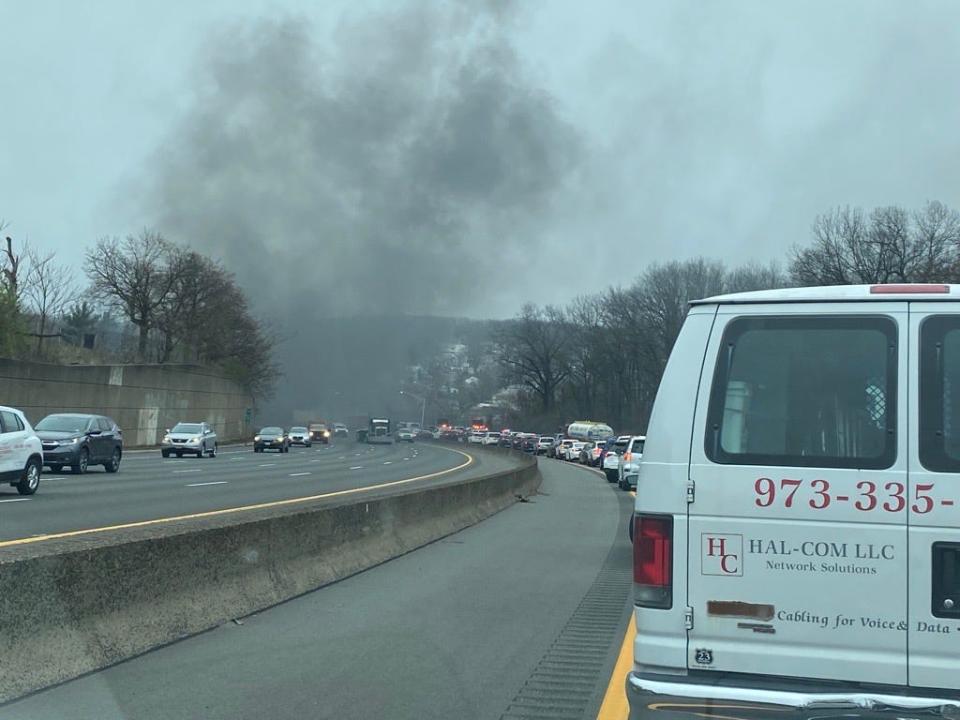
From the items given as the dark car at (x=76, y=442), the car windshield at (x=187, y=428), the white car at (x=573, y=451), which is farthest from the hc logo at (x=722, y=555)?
the white car at (x=573, y=451)

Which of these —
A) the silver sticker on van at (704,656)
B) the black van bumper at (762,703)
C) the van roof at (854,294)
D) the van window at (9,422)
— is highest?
the van roof at (854,294)

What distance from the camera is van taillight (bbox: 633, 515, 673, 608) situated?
4594 millimetres

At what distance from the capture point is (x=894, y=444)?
4.36 metres

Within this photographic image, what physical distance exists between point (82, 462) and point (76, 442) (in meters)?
0.71

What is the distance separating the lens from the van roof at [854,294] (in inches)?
177

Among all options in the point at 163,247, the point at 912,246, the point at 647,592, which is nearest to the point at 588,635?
the point at 647,592

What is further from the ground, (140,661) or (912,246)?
(912,246)

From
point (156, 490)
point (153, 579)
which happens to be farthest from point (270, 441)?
point (153, 579)

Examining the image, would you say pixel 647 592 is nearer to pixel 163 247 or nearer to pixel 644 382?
pixel 163 247

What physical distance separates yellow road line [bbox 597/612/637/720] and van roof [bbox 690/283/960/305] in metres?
2.36

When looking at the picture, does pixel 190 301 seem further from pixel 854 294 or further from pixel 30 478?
pixel 854 294

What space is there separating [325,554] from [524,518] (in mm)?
10379

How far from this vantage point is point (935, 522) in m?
4.26

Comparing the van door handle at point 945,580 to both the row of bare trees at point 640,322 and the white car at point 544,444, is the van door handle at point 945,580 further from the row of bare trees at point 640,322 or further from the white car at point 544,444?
the white car at point 544,444
